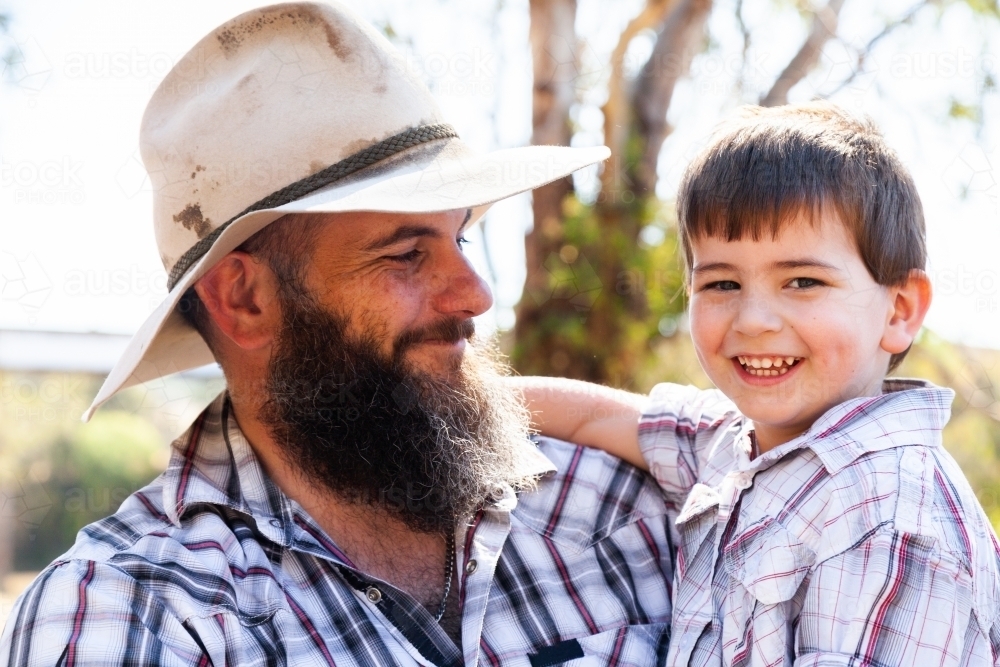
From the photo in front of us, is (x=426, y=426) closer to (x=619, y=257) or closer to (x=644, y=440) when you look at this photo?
(x=644, y=440)

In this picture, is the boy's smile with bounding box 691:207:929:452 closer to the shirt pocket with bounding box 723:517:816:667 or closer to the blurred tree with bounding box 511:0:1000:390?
the shirt pocket with bounding box 723:517:816:667

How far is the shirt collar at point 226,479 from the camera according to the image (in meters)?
1.94

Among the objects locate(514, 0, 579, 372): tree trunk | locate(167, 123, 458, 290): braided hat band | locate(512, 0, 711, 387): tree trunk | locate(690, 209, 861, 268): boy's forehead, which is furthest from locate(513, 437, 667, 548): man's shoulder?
locate(514, 0, 579, 372): tree trunk

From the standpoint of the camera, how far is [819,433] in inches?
71.6

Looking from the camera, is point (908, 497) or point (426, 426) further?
point (426, 426)

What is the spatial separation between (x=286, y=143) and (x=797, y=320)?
1080 mm

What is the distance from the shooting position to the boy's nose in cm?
183

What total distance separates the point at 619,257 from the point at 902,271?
Answer: 13.8 ft

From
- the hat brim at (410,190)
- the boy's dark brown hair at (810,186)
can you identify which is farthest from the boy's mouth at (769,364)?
the hat brim at (410,190)

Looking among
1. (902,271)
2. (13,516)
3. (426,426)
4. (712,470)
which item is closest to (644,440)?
(712,470)

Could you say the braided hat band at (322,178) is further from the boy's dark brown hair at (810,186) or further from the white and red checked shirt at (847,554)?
the white and red checked shirt at (847,554)

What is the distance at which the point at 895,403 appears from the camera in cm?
182

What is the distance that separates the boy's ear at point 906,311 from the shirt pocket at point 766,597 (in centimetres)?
43

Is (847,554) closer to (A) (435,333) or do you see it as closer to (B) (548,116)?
(A) (435,333)
